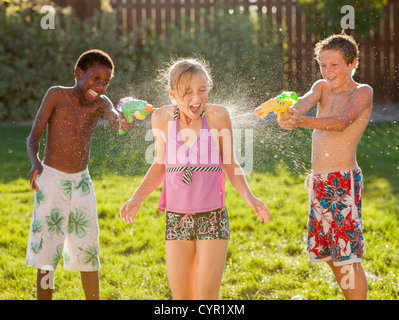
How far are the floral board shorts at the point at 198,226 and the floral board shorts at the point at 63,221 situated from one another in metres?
0.58

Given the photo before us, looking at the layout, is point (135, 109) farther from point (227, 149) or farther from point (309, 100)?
point (309, 100)

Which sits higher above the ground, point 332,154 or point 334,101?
point 334,101

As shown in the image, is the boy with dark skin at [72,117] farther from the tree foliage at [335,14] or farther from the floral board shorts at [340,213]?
the tree foliage at [335,14]

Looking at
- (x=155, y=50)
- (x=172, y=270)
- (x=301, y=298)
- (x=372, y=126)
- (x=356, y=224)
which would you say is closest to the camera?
(x=172, y=270)

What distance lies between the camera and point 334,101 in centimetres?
318

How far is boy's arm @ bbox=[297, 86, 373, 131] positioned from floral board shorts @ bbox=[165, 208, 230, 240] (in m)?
0.55

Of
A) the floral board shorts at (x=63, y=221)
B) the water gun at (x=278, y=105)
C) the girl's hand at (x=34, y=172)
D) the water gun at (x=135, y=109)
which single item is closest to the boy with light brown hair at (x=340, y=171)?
the water gun at (x=278, y=105)

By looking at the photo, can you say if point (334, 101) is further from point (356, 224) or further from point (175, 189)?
point (175, 189)

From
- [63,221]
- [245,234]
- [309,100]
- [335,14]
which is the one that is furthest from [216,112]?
[335,14]

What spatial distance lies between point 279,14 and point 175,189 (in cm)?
750

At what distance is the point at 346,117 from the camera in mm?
3043

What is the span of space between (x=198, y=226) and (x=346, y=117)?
845mm

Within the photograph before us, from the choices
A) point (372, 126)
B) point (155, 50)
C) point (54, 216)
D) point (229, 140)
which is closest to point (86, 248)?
point (54, 216)

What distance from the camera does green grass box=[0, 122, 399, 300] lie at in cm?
387
